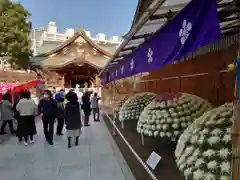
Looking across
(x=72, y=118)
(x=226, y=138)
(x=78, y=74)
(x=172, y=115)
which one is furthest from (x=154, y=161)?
(x=78, y=74)

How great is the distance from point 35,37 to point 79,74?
40.3 m

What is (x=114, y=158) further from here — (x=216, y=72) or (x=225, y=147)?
(x=225, y=147)

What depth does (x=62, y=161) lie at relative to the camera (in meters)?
7.03

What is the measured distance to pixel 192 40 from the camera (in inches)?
124

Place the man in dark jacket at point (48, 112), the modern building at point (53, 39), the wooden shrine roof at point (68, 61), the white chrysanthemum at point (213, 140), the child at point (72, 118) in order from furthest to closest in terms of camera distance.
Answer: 1. the modern building at point (53, 39)
2. the wooden shrine roof at point (68, 61)
3. the man in dark jacket at point (48, 112)
4. the child at point (72, 118)
5. the white chrysanthemum at point (213, 140)

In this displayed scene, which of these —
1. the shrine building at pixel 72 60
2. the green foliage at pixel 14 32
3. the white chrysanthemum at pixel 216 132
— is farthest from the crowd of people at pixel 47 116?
the shrine building at pixel 72 60

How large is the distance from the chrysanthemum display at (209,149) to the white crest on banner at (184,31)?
34.7 inches

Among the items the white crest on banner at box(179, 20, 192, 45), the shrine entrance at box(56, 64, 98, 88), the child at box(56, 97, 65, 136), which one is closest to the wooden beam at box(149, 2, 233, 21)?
the white crest on banner at box(179, 20, 192, 45)

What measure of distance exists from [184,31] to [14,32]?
985 inches

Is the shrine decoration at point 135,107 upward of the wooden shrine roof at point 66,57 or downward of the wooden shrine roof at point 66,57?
downward

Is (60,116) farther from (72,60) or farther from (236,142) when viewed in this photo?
(72,60)

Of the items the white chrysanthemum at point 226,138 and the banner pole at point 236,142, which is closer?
the banner pole at point 236,142

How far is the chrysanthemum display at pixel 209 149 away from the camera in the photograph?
8.42ft

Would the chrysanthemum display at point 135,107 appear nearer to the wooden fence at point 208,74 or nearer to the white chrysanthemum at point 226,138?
the wooden fence at point 208,74
